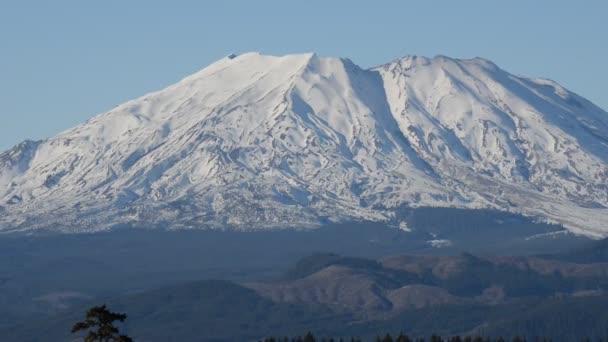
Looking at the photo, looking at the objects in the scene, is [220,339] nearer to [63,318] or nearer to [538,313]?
[63,318]

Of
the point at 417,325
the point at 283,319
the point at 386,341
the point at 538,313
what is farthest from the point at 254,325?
the point at 386,341

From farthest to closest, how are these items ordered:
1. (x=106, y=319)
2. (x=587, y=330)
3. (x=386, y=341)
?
(x=587, y=330), (x=386, y=341), (x=106, y=319)

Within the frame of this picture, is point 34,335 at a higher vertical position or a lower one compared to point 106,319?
higher

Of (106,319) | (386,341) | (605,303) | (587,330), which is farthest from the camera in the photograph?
(605,303)

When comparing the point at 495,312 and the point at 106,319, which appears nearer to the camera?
the point at 106,319

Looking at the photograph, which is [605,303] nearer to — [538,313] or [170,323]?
[538,313]

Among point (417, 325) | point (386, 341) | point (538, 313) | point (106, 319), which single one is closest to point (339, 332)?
point (417, 325)

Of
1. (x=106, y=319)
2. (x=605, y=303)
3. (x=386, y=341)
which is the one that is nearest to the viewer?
(x=106, y=319)

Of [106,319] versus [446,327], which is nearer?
[106,319]

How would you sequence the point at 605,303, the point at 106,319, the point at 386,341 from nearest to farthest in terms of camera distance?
the point at 106,319
the point at 386,341
the point at 605,303
